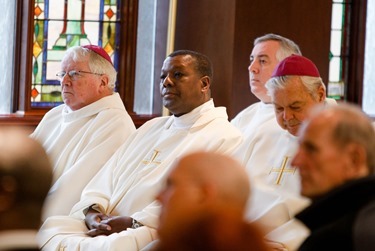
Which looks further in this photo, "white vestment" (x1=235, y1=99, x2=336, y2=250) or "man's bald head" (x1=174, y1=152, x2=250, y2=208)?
"white vestment" (x1=235, y1=99, x2=336, y2=250)

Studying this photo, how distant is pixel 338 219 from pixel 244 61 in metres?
5.22

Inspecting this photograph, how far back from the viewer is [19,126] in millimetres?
9695

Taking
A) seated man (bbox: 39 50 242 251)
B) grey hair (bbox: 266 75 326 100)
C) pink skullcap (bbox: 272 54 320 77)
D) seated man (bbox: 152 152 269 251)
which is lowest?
seated man (bbox: 39 50 242 251)

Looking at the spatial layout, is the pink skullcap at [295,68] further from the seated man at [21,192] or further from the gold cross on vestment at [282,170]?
the seated man at [21,192]

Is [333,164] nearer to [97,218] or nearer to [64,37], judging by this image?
[97,218]

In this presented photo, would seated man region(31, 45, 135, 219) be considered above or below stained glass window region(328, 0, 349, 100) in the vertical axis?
below

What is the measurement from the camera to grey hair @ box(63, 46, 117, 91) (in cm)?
847

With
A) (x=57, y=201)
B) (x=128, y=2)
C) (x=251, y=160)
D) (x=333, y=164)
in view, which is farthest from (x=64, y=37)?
(x=333, y=164)

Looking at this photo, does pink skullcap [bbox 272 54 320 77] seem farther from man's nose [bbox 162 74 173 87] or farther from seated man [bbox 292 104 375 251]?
seated man [bbox 292 104 375 251]

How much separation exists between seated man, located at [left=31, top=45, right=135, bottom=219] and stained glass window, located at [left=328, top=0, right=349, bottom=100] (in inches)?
112

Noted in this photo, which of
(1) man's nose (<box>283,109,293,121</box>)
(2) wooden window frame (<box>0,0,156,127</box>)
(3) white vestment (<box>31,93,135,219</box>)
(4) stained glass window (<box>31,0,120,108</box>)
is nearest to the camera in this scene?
(1) man's nose (<box>283,109,293,121</box>)

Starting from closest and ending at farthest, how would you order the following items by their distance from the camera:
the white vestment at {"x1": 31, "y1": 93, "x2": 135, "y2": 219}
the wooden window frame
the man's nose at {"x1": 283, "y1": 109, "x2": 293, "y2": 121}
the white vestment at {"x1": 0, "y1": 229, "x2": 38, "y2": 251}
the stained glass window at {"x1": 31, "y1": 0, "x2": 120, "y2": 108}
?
the white vestment at {"x1": 0, "y1": 229, "x2": 38, "y2": 251}
the man's nose at {"x1": 283, "y1": 109, "x2": 293, "y2": 121}
the white vestment at {"x1": 31, "y1": 93, "x2": 135, "y2": 219}
the wooden window frame
the stained glass window at {"x1": 31, "y1": 0, "x2": 120, "y2": 108}

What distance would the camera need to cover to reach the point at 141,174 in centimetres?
758

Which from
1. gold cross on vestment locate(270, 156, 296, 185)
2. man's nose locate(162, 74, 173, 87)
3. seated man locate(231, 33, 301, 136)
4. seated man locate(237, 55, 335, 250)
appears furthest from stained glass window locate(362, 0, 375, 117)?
gold cross on vestment locate(270, 156, 296, 185)
